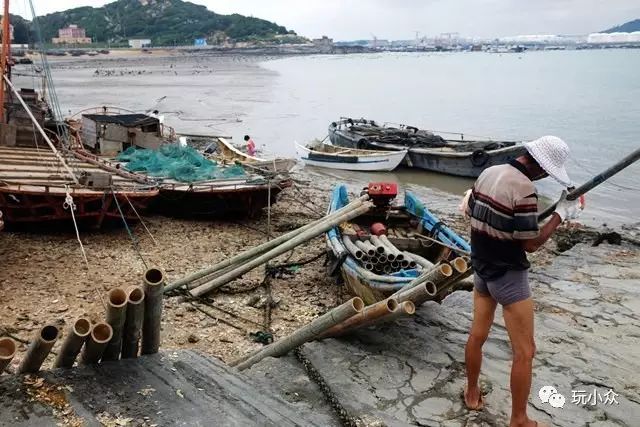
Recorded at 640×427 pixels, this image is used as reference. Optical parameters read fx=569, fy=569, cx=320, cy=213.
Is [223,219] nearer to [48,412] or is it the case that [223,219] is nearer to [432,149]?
[48,412]

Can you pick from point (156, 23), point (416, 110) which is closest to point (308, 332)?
point (416, 110)

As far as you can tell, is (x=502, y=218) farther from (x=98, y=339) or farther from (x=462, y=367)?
(x=98, y=339)

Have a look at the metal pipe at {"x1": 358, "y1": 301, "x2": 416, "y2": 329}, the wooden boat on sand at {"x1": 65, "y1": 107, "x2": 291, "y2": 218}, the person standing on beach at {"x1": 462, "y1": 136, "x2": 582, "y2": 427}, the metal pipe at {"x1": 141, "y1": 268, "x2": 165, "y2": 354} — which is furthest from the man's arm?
the wooden boat on sand at {"x1": 65, "y1": 107, "x2": 291, "y2": 218}

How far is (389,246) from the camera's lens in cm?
820

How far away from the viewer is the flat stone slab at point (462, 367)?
196 inches

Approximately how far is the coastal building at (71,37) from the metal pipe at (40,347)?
474ft

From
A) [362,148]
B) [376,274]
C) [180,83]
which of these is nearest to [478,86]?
[180,83]

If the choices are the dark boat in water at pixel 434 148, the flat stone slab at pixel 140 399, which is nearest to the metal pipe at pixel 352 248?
the flat stone slab at pixel 140 399

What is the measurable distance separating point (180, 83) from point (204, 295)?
58.3 meters

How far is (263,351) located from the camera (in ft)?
18.3

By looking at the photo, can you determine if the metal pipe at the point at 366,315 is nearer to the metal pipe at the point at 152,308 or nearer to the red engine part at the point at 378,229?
the metal pipe at the point at 152,308

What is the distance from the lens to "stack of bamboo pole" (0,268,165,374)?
11.6 ft

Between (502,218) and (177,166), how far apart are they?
958 centimetres

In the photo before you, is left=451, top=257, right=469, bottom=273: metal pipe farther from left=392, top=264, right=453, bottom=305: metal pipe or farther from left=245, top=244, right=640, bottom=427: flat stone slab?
left=245, top=244, right=640, bottom=427: flat stone slab
